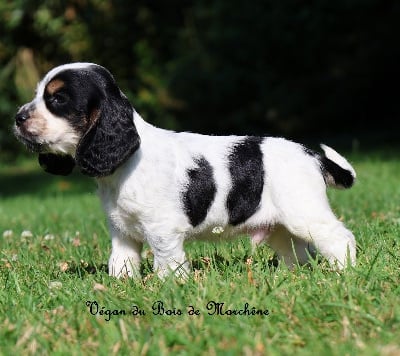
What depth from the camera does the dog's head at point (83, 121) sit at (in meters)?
4.04

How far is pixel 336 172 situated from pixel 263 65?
16.7 meters

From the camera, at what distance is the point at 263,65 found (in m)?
21.0

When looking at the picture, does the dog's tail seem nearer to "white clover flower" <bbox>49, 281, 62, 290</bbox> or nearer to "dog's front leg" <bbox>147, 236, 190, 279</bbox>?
"dog's front leg" <bbox>147, 236, 190, 279</bbox>

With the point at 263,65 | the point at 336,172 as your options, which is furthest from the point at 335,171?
the point at 263,65

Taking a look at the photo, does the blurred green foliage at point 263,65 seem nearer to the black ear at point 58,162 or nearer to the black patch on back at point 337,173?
the black ear at point 58,162

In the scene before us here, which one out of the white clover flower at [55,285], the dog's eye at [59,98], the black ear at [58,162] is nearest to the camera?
the white clover flower at [55,285]

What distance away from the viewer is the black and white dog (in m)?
4.06

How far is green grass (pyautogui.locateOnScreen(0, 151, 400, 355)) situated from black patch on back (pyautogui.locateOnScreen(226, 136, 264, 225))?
0.34 metres

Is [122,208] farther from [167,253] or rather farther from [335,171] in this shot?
[335,171]

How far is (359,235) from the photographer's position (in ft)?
16.7

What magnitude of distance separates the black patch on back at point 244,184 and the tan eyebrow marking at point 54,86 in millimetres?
1130

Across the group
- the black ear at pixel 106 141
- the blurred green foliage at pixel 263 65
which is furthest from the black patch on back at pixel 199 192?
the blurred green foliage at pixel 263 65

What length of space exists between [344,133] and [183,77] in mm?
5383

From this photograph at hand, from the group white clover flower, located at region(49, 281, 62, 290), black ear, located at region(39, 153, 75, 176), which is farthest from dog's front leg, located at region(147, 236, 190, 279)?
black ear, located at region(39, 153, 75, 176)
